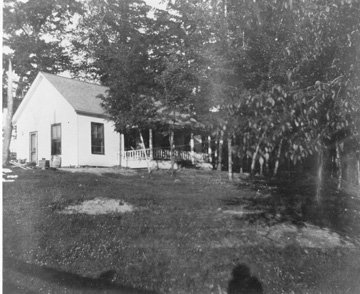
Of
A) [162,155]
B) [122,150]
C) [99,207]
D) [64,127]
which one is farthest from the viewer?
[162,155]

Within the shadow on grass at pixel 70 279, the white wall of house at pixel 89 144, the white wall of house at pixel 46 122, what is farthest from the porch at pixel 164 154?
the shadow on grass at pixel 70 279

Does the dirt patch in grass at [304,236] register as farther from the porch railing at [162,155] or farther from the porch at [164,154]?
the porch railing at [162,155]

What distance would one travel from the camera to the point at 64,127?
20578 millimetres

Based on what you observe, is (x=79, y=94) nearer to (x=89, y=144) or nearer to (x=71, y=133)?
(x=71, y=133)

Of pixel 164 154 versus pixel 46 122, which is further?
pixel 164 154

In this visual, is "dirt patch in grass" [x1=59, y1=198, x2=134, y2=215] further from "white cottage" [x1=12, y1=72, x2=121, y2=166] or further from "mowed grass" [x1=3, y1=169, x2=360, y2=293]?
"white cottage" [x1=12, y1=72, x2=121, y2=166]

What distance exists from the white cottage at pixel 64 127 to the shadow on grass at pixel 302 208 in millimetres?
9108

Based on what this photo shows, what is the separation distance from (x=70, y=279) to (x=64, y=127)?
1579 centimetres

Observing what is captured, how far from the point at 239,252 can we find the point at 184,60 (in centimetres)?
1172

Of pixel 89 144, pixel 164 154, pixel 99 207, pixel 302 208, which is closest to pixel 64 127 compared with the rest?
pixel 89 144

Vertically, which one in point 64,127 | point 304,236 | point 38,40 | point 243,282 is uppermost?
point 38,40

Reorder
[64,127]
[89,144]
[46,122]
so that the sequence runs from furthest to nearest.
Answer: [46,122], [64,127], [89,144]

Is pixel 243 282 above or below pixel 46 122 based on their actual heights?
below

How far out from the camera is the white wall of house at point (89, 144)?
20078 mm
